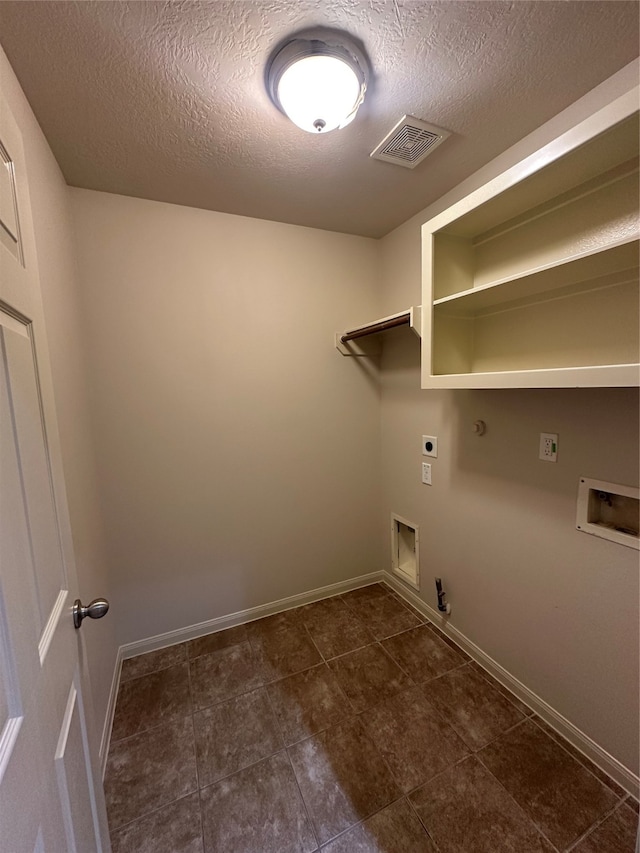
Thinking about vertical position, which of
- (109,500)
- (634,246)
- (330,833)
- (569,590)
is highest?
(634,246)

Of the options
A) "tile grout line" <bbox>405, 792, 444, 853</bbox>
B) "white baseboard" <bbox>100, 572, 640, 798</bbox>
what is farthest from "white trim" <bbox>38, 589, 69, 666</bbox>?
"tile grout line" <bbox>405, 792, 444, 853</bbox>

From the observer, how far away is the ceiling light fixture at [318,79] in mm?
999

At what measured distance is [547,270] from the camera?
1111 millimetres

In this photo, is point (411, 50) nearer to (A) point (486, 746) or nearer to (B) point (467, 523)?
(B) point (467, 523)

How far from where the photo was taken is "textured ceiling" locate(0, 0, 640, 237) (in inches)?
36.4

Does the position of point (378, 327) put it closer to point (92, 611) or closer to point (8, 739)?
point (92, 611)

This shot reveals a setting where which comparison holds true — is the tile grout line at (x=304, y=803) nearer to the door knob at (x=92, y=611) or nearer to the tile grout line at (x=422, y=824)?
the tile grout line at (x=422, y=824)

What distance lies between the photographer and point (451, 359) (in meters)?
1.63

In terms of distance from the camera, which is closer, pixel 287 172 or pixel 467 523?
pixel 287 172

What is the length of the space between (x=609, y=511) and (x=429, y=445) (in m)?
0.92

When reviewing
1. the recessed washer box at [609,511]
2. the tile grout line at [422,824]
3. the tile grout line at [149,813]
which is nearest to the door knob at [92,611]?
the tile grout line at [149,813]

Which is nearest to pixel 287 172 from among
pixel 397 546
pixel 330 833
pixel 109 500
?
pixel 109 500

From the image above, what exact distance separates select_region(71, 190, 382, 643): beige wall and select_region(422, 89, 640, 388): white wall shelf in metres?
0.86

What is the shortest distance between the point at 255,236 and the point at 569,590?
2418 mm
